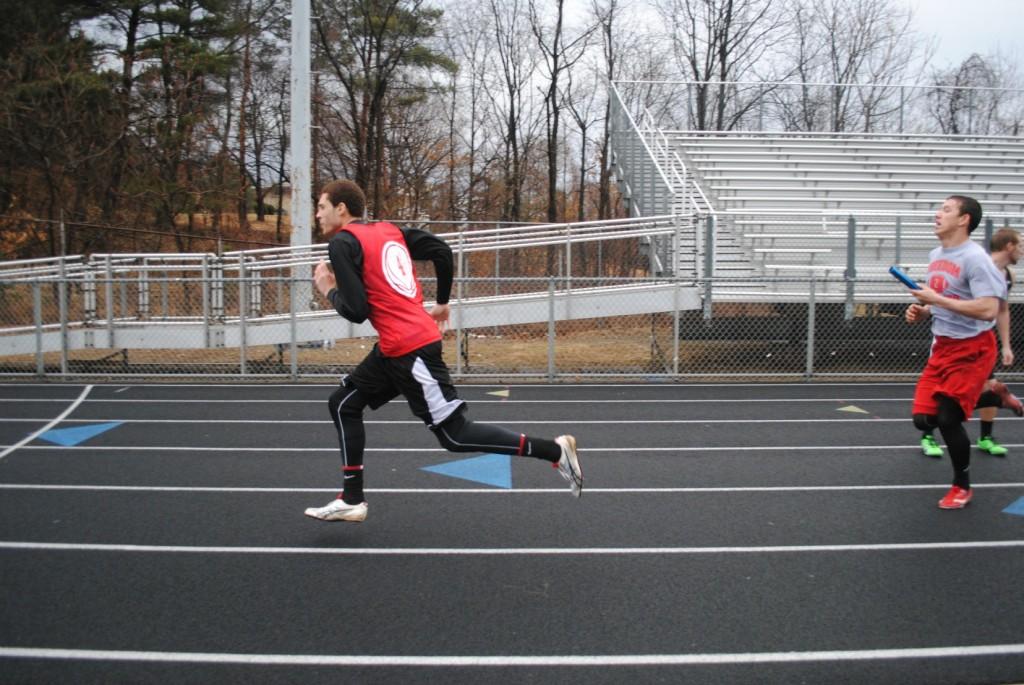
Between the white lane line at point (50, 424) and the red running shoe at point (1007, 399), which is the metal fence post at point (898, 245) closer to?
the red running shoe at point (1007, 399)

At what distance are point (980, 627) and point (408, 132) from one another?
31.1m

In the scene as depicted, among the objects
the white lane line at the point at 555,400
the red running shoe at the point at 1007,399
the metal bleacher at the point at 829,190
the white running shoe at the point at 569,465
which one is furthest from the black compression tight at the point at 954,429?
the metal bleacher at the point at 829,190

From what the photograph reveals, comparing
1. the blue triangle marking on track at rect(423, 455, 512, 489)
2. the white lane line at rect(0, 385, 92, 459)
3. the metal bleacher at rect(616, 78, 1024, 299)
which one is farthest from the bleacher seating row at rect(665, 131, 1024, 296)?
the white lane line at rect(0, 385, 92, 459)

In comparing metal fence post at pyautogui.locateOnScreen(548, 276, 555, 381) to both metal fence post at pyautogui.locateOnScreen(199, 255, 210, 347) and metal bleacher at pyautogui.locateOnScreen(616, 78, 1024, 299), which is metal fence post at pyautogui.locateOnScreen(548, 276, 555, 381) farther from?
metal fence post at pyautogui.locateOnScreen(199, 255, 210, 347)

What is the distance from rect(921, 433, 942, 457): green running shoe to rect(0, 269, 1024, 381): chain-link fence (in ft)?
15.2

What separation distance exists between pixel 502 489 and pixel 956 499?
3.24 m

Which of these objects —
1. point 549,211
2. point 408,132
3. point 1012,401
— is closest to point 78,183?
point 408,132

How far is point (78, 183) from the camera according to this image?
25.0 m

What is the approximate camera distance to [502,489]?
6.60m

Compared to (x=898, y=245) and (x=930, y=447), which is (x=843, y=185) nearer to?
(x=898, y=245)

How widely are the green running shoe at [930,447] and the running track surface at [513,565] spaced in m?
0.14

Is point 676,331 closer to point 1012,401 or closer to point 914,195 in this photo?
point 1012,401

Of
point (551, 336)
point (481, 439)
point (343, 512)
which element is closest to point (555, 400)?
point (551, 336)

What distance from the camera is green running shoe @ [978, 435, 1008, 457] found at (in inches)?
306
